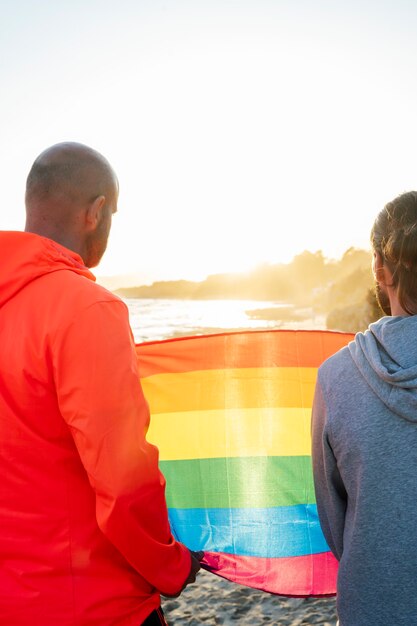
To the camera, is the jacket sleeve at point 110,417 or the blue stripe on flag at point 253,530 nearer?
the jacket sleeve at point 110,417

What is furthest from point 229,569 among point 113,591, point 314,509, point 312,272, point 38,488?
point 312,272

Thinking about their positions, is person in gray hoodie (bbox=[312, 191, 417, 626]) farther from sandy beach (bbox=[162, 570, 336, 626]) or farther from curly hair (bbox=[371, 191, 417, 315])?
sandy beach (bbox=[162, 570, 336, 626])

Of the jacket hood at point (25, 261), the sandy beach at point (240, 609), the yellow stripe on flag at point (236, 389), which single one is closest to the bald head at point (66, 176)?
the jacket hood at point (25, 261)

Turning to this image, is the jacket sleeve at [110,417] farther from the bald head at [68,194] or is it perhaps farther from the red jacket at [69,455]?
the bald head at [68,194]

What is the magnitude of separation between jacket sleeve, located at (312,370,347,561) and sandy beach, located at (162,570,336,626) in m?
2.05

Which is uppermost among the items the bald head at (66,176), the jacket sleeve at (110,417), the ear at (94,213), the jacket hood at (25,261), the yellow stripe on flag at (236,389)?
the bald head at (66,176)

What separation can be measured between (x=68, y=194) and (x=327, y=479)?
131cm

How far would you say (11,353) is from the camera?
5.41 feet

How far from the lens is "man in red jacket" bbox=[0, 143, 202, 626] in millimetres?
1597

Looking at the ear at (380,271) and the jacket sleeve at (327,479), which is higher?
the ear at (380,271)

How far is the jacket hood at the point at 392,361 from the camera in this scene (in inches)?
61.9

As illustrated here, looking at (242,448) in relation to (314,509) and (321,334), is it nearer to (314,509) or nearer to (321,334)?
(314,509)

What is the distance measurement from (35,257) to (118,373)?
0.46m

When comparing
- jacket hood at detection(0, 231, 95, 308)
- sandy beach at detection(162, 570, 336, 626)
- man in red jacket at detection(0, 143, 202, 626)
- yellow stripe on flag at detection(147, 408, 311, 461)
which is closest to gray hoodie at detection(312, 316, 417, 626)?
man in red jacket at detection(0, 143, 202, 626)
